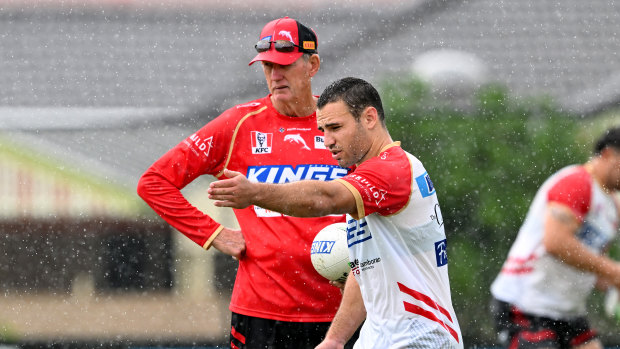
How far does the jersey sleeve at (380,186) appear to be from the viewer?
2.89m

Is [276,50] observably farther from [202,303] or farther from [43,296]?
[43,296]

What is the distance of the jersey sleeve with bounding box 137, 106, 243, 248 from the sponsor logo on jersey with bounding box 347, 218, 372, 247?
114 centimetres

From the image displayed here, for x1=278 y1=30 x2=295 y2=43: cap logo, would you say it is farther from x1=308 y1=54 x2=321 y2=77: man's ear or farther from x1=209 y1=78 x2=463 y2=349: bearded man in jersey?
x1=209 y1=78 x2=463 y2=349: bearded man in jersey

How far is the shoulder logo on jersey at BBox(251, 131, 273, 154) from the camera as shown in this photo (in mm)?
4180

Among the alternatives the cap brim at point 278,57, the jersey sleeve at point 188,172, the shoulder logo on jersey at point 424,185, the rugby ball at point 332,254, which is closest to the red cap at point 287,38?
the cap brim at point 278,57

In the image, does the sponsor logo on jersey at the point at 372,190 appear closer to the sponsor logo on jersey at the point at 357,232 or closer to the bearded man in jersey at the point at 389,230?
the bearded man in jersey at the point at 389,230

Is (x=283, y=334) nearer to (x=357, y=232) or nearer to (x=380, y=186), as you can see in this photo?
(x=357, y=232)

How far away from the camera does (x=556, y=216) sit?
4.44 metres

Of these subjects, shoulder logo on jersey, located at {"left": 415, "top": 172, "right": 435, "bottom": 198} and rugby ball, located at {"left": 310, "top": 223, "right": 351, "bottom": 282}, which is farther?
rugby ball, located at {"left": 310, "top": 223, "right": 351, "bottom": 282}

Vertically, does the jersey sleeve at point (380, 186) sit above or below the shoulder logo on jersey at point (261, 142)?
below

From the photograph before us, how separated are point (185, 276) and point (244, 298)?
403 cm

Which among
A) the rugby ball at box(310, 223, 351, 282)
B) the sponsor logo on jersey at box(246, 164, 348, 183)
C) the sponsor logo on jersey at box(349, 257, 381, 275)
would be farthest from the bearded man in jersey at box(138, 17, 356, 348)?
the sponsor logo on jersey at box(349, 257, 381, 275)

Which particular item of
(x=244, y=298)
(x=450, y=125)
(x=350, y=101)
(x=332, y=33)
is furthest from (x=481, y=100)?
(x=350, y=101)

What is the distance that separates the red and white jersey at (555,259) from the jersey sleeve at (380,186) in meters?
1.70
